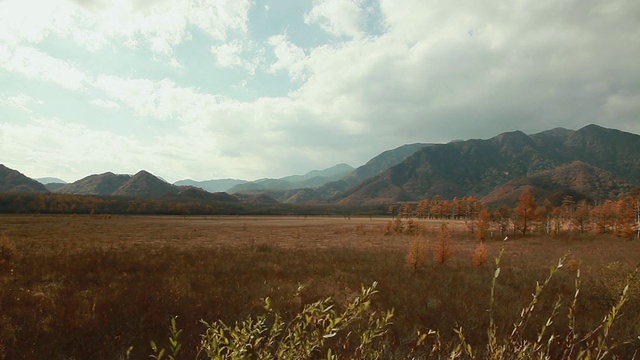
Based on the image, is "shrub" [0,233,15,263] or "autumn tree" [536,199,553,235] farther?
"autumn tree" [536,199,553,235]

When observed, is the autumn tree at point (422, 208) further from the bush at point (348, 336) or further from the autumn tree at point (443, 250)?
the bush at point (348, 336)

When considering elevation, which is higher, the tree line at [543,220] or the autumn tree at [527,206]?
the autumn tree at [527,206]

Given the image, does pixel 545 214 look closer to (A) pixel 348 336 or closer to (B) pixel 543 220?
(B) pixel 543 220

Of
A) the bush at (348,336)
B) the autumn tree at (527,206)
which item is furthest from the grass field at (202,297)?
the autumn tree at (527,206)

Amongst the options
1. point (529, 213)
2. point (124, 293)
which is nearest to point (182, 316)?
point (124, 293)

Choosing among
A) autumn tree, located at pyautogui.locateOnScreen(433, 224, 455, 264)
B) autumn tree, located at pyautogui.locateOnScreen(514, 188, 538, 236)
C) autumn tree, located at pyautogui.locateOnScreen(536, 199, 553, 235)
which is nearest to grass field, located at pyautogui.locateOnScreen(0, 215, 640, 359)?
autumn tree, located at pyautogui.locateOnScreen(433, 224, 455, 264)

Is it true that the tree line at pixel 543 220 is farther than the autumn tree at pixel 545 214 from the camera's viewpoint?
No

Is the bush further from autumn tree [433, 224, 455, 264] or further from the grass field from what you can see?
autumn tree [433, 224, 455, 264]

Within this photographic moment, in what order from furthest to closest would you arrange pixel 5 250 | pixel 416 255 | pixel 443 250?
pixel 443 250
pixel 416 255
pixel 5 250

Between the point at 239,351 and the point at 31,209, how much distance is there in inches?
5484

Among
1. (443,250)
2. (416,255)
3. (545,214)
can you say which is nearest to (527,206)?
(545,214)

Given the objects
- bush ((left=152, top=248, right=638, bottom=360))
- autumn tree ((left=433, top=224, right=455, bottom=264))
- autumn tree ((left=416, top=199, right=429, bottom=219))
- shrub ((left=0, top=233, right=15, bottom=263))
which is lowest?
autumn tree ((left=416, top=199, right=429, bottom=219))

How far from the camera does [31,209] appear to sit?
9875 centimetres

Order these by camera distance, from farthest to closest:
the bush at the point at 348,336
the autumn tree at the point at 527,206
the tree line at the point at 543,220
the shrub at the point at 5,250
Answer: the autumn tree at the point at 527,206
the tree line at the point at 543,220
the shrub at the point at 5,250
the bush at the point at 348,336
